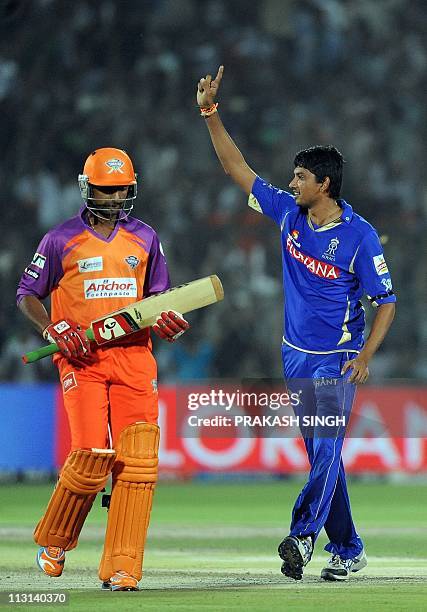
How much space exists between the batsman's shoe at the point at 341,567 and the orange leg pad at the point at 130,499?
914 millimetres

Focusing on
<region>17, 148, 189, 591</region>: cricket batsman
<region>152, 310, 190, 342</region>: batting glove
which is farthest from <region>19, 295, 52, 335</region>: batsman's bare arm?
<region>152, 310, 190, 342</region>: batting glove

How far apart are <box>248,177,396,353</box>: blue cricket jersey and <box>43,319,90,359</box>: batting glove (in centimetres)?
99

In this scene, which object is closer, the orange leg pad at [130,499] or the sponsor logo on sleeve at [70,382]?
the orange leg pad at [130,499]

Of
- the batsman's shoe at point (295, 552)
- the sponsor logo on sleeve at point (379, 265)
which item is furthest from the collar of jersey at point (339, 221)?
the batsman's shoe at point (295, 552)

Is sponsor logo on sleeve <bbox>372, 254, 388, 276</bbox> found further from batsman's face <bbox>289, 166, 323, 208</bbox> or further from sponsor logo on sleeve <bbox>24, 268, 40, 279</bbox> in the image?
sponsor logo on sleeve <bbox>24, 268, 40, 279</bbox>

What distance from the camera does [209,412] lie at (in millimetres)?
11047

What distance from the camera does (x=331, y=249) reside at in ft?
19.7

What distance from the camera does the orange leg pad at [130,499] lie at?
564 cm

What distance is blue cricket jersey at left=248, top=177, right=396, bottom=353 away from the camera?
5.99 meters

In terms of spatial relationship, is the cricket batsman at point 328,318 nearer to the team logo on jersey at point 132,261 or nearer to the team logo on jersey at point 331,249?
the team logo on jersey at point 331,249

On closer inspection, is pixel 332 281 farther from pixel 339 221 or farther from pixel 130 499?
pixel 130 499

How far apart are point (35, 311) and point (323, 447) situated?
136 centimetres

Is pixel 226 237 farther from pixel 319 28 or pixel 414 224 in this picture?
pixel 319 28

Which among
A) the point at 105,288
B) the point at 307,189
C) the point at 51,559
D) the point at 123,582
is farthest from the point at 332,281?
the point at 51,559
